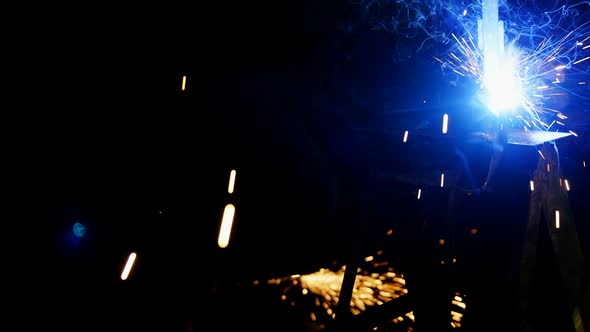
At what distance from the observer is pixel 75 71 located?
2.48 metres

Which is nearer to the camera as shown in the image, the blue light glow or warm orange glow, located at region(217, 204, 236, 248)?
the blue light glow

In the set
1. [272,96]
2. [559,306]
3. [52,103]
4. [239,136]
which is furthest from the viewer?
[272,96]

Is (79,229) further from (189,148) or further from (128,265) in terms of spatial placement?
(189,148)

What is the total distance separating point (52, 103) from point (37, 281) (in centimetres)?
149

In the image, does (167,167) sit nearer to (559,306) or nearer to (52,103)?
(52,103)

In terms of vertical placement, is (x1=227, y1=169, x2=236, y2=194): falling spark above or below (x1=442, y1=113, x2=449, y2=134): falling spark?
below

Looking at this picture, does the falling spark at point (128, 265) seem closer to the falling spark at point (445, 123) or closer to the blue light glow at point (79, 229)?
the blue light glow at point (79, 229)

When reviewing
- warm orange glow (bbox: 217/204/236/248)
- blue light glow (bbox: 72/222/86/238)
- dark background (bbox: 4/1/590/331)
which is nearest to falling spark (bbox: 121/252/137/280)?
dark background (bbox: 4/1/590/331)

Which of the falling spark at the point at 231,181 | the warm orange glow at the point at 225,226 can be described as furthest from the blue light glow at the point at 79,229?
the falling spark at the point at 231,181

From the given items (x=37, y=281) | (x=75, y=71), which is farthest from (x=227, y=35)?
(x=37, y=281)

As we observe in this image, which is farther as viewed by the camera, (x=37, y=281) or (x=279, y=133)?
(x=279, y=133)

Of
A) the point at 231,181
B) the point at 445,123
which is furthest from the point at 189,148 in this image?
the point at 445,123

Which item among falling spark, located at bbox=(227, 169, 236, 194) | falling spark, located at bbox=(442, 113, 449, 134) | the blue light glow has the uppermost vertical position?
falling spark, located at bbox=(442, 113, 449, 134)

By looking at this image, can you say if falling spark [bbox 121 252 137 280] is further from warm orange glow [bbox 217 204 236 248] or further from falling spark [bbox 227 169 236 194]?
falling spark [bbox 227 169 236 194]
